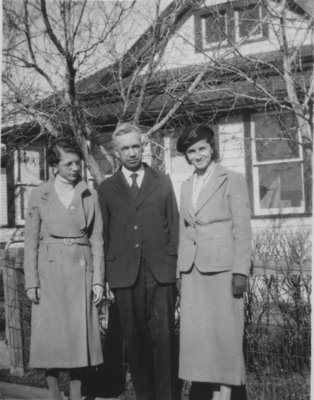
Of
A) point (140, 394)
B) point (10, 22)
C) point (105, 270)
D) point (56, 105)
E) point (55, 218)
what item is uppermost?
point (10, 22)

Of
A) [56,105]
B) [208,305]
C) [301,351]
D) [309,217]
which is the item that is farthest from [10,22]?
[309,217]

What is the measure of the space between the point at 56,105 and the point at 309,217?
15.6 ft

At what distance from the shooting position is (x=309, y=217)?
823 centimetres

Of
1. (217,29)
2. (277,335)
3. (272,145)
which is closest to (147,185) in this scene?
(277,335)

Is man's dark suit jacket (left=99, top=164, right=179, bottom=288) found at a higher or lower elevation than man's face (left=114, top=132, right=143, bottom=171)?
lower

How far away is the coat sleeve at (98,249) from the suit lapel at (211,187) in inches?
28.4

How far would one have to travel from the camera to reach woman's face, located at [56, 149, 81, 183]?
3.33m

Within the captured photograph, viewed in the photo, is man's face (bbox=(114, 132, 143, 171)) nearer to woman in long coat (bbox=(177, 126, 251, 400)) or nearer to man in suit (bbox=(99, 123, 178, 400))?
man in suit (bbox=(99, 123, 178, 400))

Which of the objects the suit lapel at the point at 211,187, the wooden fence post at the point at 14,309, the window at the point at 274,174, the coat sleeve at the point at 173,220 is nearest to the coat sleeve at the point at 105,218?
the coat sleeve at the point at 173,220

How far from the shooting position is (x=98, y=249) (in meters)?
3.35

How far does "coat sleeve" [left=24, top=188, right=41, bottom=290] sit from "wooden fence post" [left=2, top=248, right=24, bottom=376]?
119 cm

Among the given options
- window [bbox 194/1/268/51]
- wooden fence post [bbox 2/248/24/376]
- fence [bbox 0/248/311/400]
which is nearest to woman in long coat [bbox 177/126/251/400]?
fence [bbox 0/248/311/400]

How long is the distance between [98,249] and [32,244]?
1.53 feet

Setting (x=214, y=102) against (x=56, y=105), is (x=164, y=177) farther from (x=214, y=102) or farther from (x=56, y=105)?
(x=214, y=102)
